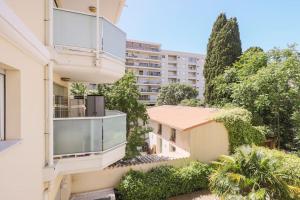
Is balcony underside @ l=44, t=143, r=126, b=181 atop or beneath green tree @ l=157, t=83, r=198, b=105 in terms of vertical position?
beneath

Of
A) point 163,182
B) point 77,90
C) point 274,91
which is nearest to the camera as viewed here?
point 163,182

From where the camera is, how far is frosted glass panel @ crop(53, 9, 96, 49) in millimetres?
5562

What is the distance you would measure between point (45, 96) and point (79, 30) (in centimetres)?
217

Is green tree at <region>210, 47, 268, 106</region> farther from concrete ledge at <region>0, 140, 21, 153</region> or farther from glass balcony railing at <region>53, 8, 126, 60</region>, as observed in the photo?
concrete ledge at <region>0, 140, 21, 153</region>

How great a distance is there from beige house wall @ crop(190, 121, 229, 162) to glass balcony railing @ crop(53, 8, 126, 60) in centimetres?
981

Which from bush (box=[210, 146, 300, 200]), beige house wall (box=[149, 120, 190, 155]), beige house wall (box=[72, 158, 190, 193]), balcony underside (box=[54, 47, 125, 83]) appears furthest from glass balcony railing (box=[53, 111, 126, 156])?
beige house wall (box=[149, 120, 190, 155])

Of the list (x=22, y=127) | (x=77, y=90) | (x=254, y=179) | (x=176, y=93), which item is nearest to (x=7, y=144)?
(x=22, y=127)

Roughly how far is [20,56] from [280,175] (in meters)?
9.74

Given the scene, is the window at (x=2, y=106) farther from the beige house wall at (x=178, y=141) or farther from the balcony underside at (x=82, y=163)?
the beige house wall at (x=178, y=141)

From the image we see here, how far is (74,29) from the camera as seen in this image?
5.76 metres

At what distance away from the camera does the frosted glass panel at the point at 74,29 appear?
5.56 m

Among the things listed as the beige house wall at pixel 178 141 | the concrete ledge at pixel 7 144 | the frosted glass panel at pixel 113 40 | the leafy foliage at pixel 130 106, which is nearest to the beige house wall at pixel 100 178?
the leafy foliage at pixel 130 106

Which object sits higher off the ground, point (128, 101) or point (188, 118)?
point (128, 101)

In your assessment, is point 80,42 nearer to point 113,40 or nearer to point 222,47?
point 113,40
